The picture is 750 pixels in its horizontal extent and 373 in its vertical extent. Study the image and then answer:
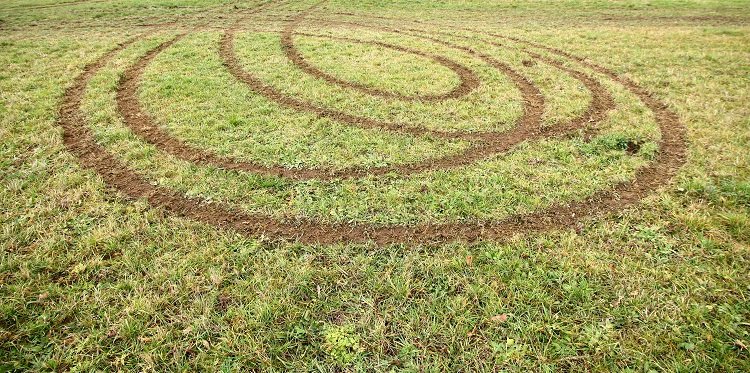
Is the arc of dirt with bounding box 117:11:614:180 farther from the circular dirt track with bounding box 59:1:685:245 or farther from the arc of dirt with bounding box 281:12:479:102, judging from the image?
the arc of dirt with bounding box 281:12:479:102

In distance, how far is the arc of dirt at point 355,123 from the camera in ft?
25.5

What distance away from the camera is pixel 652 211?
669cm

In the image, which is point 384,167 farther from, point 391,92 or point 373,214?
point 391,92

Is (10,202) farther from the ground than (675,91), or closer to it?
closer to it

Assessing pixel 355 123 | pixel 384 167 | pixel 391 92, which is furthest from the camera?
pixel 391 92

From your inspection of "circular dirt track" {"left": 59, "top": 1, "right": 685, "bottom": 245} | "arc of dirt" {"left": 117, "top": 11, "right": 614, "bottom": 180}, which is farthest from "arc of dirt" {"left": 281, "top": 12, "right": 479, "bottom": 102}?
"arc of dirt" {"left": 117, "top": 11, "right": 614, "bottom": 180}

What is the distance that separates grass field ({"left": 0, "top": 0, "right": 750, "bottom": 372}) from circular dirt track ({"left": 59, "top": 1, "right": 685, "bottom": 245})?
0.06 m

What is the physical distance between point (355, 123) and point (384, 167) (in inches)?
88.4

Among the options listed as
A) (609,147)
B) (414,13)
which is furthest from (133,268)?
(414,13)

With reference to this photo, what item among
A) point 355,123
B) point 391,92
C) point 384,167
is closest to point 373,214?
point 384,167

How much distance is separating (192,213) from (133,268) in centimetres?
133

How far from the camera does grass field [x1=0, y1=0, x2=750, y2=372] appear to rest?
4625 mm

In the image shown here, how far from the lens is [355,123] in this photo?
968 centimetres

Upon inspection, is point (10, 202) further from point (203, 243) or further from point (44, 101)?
point (44, 101)
